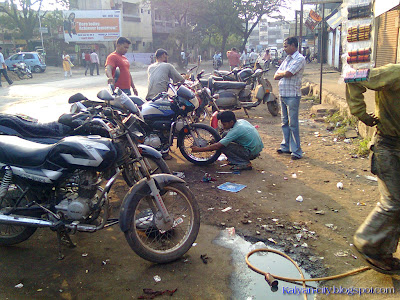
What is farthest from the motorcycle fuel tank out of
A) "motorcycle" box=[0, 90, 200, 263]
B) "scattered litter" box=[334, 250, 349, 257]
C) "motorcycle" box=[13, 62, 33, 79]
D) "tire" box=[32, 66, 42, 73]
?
"tire" box=[32, 66, 42, 73]

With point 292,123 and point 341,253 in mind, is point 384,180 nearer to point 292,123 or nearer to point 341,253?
point 341,253

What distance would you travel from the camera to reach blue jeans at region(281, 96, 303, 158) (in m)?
5.78

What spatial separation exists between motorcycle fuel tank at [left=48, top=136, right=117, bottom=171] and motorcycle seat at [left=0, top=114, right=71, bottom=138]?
1469mm

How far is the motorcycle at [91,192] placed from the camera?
9.68 ft

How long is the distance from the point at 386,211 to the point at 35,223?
282cm

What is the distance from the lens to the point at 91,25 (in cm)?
3750

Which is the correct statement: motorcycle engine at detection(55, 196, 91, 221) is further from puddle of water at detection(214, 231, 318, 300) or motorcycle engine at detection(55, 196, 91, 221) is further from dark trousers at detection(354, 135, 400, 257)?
dark trousers at detection(354, 135, 400, 257)

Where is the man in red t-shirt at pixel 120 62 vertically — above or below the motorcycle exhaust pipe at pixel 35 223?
above

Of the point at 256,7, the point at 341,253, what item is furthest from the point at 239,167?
the point at 256,7

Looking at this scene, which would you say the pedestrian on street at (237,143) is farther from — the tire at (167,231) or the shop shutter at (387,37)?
the shop shutter at (387,37)

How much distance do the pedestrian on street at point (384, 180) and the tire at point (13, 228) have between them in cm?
287

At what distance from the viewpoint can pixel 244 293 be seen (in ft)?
8.86

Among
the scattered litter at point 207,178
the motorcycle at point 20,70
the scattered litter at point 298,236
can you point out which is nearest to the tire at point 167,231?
the scattered litter at point 298,236

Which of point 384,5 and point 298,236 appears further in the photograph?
point 384,5
